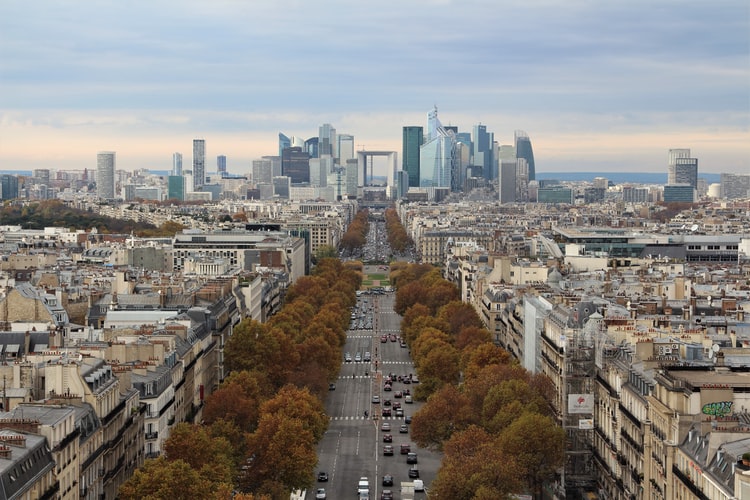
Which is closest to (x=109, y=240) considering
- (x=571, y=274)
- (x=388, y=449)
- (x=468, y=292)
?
(x=468, y=292)

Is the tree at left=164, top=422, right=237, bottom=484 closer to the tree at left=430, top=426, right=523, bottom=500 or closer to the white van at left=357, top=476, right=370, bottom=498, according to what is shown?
the white van at left=357, top=476, right=370, bottom=498

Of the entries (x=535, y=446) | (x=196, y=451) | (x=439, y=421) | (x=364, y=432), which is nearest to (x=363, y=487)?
(x=439, y=421)

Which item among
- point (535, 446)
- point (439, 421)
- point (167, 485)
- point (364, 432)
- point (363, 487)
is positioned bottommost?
point (364, 432)

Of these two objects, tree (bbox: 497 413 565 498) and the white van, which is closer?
tree (bbox: 497 413 565 498)

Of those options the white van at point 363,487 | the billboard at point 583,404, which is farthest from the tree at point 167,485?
the billboard at point 583,404

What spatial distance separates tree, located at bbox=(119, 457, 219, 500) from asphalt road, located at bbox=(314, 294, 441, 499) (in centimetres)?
1333

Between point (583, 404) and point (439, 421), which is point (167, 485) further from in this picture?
point (583, 404)

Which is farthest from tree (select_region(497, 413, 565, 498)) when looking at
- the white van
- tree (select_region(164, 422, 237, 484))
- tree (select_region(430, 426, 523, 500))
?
tree (select_region(164, 422, 237, 484))

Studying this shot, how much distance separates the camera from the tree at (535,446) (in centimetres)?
5803

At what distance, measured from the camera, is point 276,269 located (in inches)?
5492

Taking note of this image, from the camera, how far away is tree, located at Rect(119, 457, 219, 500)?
4647 centimetres

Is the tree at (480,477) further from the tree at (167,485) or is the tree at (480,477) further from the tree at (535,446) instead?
the tree at (167,485)

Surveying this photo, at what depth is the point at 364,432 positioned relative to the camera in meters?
74.9

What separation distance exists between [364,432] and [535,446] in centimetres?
1807
